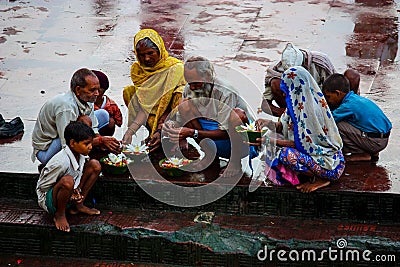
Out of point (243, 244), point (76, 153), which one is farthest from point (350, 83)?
point (76, 153)

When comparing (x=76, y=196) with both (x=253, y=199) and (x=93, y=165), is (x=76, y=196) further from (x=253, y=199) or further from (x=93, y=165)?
(x=253, y=199)

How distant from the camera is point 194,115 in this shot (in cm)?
653

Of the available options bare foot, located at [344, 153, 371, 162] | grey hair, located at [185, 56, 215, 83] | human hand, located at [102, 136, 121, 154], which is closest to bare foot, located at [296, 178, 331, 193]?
bare foot, located at [344, 153, 371, 162]

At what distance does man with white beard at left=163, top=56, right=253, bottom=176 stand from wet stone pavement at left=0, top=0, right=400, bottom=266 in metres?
0.27

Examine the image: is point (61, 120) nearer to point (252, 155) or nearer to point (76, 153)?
point (76, 153)

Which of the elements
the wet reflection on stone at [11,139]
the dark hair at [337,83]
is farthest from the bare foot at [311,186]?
the wet reflection on stone at [11,139]

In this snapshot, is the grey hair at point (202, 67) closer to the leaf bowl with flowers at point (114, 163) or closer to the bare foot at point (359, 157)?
the leaf bowl with flowers at point (114, 163)

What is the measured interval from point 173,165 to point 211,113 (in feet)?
1.71

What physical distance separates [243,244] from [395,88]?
114 inches

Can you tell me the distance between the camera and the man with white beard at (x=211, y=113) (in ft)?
20.8

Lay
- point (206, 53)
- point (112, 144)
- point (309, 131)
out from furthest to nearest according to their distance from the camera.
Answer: point (206, 53) → point (112, 144) → point (309, 131)

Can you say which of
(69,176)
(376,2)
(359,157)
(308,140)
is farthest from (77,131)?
(376,2)

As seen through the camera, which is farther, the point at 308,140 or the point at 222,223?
the point at 222,223

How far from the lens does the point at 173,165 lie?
636 cm
